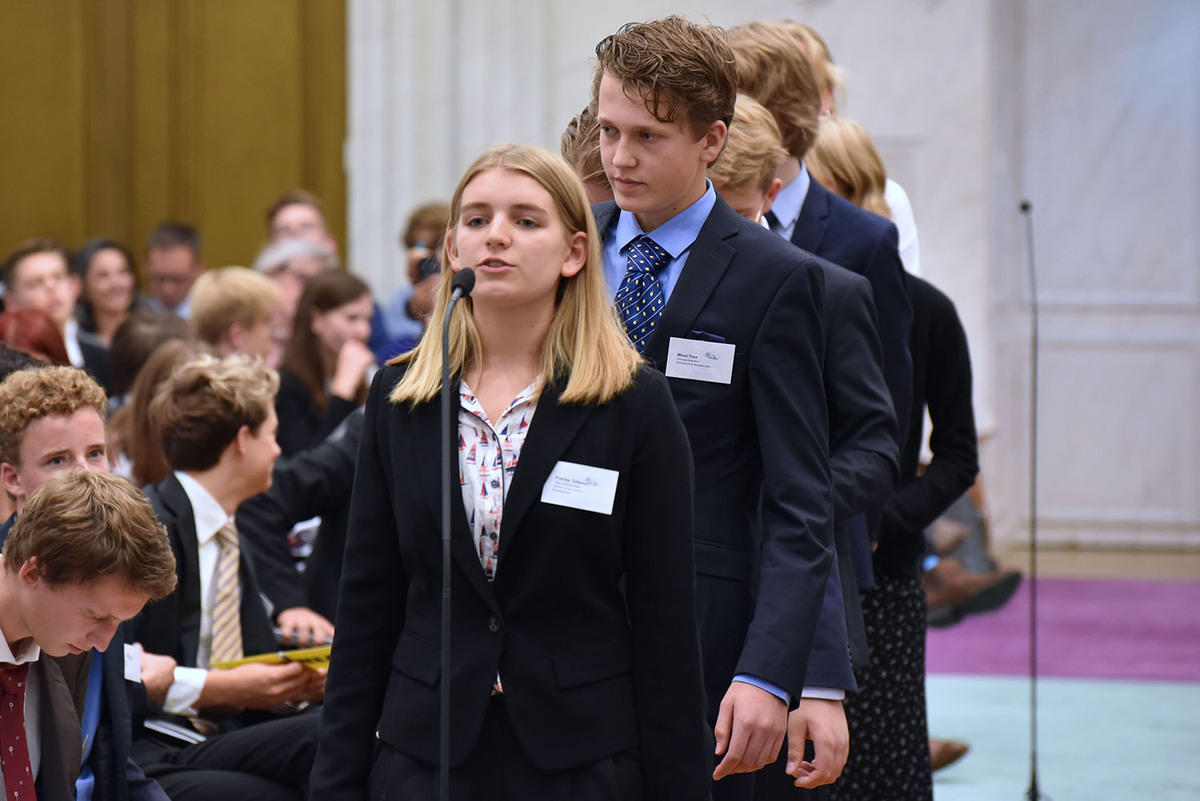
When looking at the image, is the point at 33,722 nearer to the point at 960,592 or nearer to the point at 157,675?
the point at 157,675

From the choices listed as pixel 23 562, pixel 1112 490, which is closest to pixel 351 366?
pixel 23 562

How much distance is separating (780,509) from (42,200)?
7439 millimetres

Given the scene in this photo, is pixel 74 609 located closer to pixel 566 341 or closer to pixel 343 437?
pixel 566 341

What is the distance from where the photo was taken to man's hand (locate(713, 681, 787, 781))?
81.4 inches

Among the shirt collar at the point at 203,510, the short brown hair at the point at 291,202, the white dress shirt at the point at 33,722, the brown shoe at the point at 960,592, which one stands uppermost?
the short brown hair at the point at 291,202

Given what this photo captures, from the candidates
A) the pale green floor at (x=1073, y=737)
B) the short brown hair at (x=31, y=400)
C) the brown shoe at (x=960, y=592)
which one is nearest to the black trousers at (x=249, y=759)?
the short brown hair at (x=31, y=400)

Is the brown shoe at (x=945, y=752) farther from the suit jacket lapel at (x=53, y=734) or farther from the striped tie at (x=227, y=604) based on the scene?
the suit jacket lapel at (x=53, y=734)

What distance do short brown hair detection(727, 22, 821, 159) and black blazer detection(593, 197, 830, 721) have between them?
30.3 inches

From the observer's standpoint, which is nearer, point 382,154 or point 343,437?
point 343,437

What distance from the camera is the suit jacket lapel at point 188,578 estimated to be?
3359 millimetres

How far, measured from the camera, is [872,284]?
10.1 feet

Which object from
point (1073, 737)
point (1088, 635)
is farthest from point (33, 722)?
point (1088, 635)

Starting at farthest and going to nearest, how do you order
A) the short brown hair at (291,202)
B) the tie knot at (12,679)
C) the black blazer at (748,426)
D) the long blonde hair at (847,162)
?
the short brown hair at (291,202), the long blonde hair at (847,162), the tie knot at (12,679), the black blazer at (748,426)

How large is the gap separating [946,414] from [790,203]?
0.79 meters
